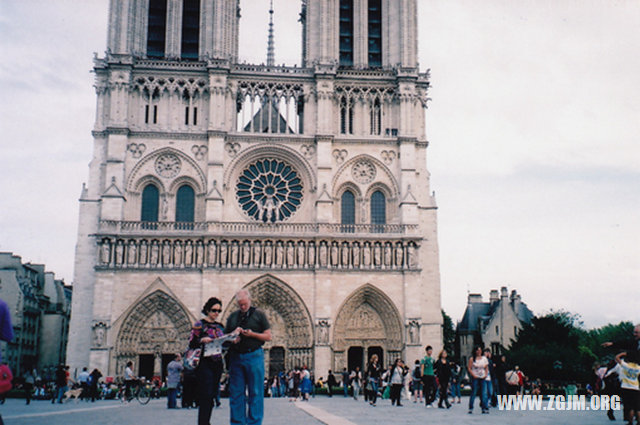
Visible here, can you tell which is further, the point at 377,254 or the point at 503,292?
the point at 503,292

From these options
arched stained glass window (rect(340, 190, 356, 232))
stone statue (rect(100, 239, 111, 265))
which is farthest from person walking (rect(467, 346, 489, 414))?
stone statue (rect(100, 239, 111, 265))

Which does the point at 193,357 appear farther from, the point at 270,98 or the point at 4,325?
the point at 270,98

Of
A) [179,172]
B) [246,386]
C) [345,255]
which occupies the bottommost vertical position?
[246,386]

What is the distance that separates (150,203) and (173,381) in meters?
19.7

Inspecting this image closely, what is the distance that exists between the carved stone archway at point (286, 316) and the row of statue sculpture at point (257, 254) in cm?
107

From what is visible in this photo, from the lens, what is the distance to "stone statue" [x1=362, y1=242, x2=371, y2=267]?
36.7 m

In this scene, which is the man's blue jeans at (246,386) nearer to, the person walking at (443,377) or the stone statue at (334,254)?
the person walking at (443,377)

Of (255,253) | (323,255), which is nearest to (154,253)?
(255,253)

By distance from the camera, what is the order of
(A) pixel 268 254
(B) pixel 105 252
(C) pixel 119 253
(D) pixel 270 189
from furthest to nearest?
(D) pixel 270 189
(A) pixel 268 254
(C) pixel 119 253
(B) pixel 105 252

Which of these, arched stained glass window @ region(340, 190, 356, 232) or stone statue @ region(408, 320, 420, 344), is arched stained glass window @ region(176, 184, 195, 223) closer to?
arched stained glass window @ region(340, 190, 356, 232)

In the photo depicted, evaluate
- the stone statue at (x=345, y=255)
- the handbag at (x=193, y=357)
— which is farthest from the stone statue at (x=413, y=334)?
the handbag at (x=193, y=357)

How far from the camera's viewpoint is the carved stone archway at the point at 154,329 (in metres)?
35.2

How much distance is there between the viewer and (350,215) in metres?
38.8

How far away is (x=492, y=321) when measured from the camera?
49.3 meters
